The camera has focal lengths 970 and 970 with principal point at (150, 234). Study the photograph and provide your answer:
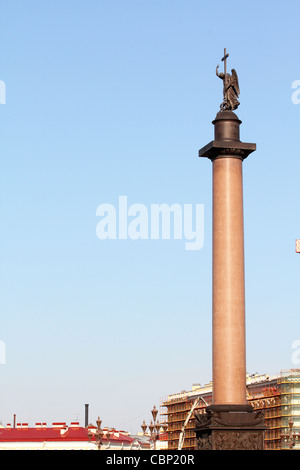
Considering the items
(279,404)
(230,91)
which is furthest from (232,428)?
(279,404)

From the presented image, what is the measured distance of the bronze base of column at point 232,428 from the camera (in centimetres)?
3238

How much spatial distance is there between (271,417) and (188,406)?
2469 centimetres

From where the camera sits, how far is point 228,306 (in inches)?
1326

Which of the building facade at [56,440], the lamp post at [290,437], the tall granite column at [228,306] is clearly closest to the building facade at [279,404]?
the lamp post at [290,437]

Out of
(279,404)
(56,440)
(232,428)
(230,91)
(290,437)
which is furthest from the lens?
(56,440)

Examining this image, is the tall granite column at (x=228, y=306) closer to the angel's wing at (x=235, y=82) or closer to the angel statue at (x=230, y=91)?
the angel statue at (x=230, y=91)

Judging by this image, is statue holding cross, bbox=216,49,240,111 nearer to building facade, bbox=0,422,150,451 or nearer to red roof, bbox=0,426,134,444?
building facade, bbox=0,422,150,451

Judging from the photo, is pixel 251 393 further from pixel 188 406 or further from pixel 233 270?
pixel 233 270

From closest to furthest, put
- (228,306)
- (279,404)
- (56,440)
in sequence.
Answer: (228,306) → (279,404) → (56,440)

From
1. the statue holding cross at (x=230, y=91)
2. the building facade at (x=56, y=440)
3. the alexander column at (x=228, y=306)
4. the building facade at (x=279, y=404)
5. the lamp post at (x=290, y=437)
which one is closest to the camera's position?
the alexander column at (x=228, y=306)

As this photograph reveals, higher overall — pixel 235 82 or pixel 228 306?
pixel 235 82

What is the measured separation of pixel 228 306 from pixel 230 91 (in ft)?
27.7

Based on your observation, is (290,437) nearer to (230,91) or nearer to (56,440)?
(56,440)
